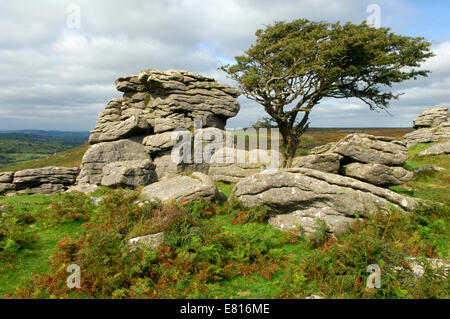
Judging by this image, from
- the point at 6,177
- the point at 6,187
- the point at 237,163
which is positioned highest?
the point at 237,163

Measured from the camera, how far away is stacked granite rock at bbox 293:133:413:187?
14.6 metres

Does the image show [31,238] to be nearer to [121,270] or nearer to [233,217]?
[121,270]

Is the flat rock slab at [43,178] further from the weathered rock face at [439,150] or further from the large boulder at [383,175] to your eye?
the weathered rock face at [439,150]

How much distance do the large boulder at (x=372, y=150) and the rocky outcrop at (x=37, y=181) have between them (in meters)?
23.2

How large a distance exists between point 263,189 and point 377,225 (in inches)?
203

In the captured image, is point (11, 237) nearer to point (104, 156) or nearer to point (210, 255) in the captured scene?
point (210, 255)

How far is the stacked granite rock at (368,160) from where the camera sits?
14586mm

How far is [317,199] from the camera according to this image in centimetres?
1149

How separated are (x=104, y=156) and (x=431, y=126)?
4725 centimetres

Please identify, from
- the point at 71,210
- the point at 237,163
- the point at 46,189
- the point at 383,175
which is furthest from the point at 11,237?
the point at 383,175

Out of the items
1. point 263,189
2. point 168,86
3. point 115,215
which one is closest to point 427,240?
point 263,189

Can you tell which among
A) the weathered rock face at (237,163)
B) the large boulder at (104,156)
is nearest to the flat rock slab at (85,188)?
the large boulder at (104,156)

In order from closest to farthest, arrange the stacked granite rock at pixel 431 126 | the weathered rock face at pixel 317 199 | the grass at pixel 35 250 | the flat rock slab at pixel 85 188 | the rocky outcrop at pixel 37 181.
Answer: the grass at pixel 35 250
the weathered rock face at pixel 317 199
the flat rock slab at pixel 85 188
the rocky outcrop at pixel 37 181
the stacked granite rock at pixel 431 126

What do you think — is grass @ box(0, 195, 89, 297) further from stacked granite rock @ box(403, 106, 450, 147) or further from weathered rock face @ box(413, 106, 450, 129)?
weathered rock face @ box(413, 106, 450, 129)
